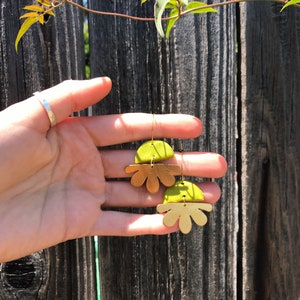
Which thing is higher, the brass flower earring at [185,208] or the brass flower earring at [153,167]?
the brass flower earring at [153,167]

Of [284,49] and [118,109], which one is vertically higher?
[284,49]

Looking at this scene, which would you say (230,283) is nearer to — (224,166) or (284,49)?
(224,166)

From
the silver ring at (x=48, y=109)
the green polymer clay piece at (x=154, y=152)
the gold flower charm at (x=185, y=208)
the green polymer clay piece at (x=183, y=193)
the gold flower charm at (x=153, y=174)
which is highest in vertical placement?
the silver ring at (x=48, y=109)

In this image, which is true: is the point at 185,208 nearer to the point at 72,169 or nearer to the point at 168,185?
the point at 168,185

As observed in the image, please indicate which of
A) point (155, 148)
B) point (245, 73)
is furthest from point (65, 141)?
point (245, 73)

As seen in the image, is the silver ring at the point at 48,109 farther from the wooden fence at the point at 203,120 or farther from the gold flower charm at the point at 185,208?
the gold flower charm at the point at 185,208

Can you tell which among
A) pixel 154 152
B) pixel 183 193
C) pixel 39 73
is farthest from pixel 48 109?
pixel 183 193

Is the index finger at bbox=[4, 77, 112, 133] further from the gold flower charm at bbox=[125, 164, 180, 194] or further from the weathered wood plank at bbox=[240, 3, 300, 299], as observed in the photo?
the weathered wood plank at bbox=[240, 3, 300, 299]

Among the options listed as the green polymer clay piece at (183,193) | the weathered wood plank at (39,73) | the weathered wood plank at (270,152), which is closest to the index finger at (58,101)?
the weathered wood plank at (39,73)
